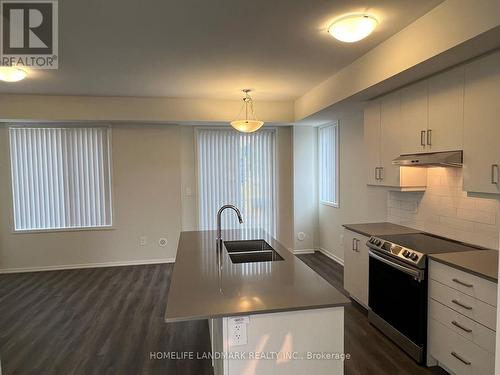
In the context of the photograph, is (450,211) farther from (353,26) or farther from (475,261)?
(353,26)

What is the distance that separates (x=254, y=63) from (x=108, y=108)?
2.54m

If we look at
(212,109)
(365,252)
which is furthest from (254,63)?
A: (365,252)

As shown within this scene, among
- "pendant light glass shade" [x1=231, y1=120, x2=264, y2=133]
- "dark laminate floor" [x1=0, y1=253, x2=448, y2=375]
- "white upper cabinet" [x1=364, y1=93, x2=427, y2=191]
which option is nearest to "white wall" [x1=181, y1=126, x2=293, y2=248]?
"dark laminate floor" [x1=0, y1=253, x2=448, y2=375]

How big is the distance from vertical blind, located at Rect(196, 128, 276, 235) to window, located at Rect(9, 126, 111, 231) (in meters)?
1.56

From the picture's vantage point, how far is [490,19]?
1.85 meters

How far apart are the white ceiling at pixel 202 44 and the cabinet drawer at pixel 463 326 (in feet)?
7.06

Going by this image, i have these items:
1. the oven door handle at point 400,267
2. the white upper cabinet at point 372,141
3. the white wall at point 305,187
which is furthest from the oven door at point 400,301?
the white wall at point 305,187

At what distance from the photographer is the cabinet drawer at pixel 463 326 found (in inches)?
79.1

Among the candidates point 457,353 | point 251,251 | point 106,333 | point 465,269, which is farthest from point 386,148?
point 106,333

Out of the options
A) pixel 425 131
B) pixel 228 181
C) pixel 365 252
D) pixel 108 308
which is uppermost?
pixel 425 131

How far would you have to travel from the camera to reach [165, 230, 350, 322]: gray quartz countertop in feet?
5.26

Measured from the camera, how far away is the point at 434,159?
2.61m

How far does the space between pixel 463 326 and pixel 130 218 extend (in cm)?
465

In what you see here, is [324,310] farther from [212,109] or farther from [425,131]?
[212,109]
